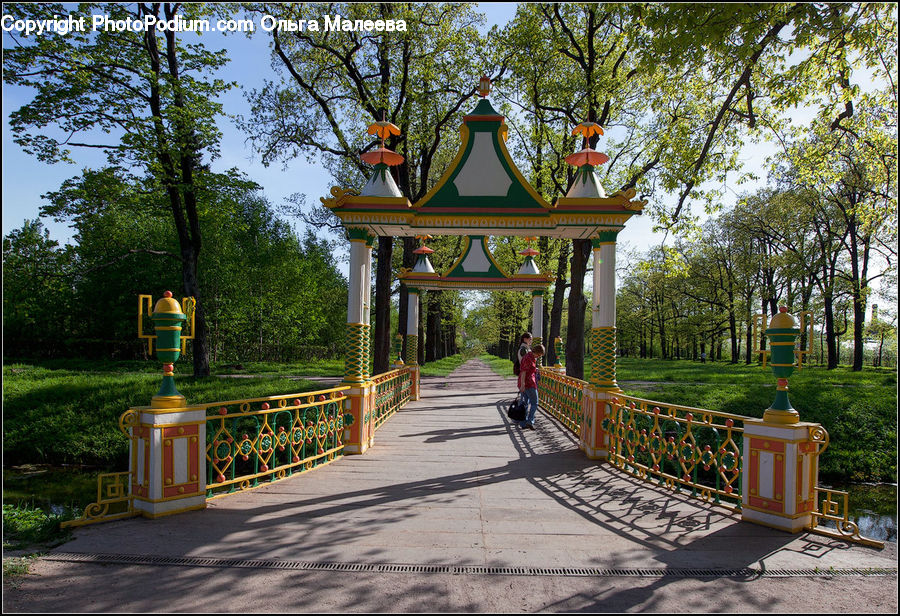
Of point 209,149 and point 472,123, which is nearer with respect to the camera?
point 472,123

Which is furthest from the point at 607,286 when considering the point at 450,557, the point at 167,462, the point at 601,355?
the point at 167,462

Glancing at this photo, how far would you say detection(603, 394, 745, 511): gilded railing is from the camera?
561cm

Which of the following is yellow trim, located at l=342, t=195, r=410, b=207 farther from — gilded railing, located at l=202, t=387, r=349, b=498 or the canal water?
the canal water

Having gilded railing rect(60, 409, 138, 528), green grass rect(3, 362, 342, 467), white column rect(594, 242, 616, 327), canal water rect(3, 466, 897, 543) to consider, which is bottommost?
canal water rect(3, 466, 897, 543)

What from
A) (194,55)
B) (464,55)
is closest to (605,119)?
(464,55)

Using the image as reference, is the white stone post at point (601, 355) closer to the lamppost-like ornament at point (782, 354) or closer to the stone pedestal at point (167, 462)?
the lamppost-like ornament at point (782, 354)

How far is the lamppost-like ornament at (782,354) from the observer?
198 inches

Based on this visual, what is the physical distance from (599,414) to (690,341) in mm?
49060

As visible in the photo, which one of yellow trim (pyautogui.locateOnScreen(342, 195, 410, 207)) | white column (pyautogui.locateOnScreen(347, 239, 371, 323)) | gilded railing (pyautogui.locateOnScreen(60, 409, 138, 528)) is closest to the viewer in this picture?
gilded railing (pyautogui.locateOnScreen(60, 409, 138, 528))

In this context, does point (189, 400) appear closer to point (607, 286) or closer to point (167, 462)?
point (167, 462)

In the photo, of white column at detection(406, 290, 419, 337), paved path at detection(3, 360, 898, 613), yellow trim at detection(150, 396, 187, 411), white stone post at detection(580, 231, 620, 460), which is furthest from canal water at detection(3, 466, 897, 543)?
white column at detection(406, 290, 419, 337)

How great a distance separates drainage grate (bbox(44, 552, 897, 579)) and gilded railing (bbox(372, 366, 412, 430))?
5.31m

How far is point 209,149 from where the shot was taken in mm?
15305

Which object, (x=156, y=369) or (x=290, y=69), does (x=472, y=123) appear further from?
(x=156, y=369)
